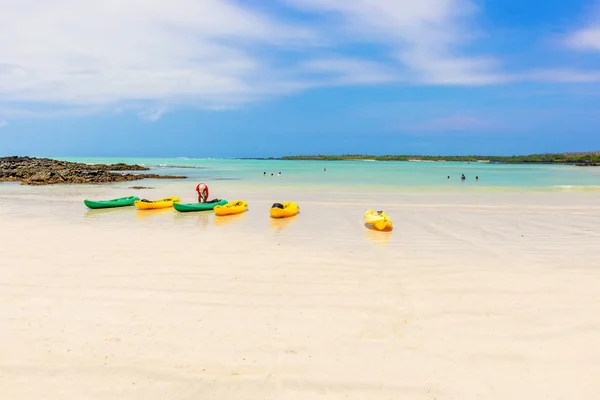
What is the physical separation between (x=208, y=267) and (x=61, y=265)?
304 cm

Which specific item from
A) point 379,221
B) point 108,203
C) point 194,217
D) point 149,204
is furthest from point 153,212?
point 379,221

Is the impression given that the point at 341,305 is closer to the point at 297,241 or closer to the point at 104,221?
the point at 297,241

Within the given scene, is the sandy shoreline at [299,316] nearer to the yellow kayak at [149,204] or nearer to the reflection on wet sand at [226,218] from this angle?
the reflection on wet sand at [226,218]

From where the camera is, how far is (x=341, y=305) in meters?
6.80

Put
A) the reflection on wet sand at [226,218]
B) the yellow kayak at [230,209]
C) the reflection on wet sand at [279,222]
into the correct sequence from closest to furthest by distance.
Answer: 1. the reflection on wet sand at [279,222]
2. the reflection on wet sand at [226,218]
3. the yellow kayak at [230,209]

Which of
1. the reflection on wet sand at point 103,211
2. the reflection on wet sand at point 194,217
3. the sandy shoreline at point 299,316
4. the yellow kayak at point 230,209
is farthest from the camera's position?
the reflection on wet sand at point 103,211

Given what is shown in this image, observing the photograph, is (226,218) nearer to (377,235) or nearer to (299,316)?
(377,235)

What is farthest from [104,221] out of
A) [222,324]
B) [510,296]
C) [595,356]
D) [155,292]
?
[595,356]

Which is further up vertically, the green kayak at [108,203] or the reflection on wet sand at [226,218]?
the green kayak at [108,203]

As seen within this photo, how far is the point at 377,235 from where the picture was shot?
13.0 m

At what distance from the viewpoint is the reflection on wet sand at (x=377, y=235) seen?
12.2 m

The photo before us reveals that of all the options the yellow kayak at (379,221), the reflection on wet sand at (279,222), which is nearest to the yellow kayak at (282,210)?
the reflection on wet sand at (279,222)

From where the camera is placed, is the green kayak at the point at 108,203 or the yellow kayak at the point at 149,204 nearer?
the yellow kayak at the point at 149,204

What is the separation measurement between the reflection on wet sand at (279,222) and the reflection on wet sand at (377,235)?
2750 mm
